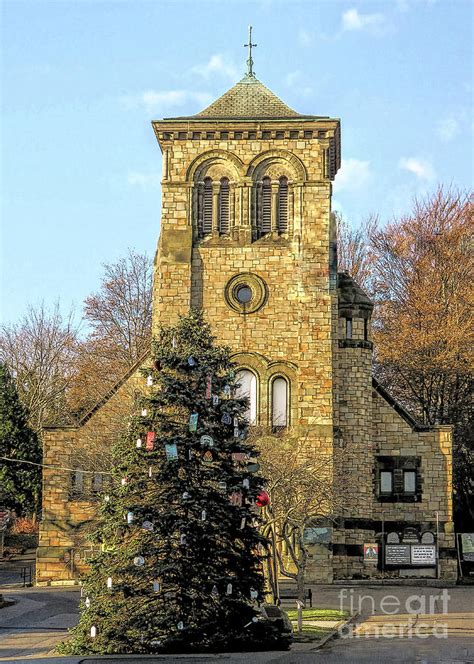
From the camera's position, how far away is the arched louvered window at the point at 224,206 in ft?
143

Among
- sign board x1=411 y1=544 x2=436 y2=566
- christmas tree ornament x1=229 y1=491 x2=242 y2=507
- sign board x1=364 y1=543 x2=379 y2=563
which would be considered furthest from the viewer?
sign board x1=411 y1=544 x2=436 y2=566

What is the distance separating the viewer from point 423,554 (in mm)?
42188

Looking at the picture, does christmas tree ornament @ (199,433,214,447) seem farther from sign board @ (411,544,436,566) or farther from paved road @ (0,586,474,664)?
sign board @ (411,544,436,566)

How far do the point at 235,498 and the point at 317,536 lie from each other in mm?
17934

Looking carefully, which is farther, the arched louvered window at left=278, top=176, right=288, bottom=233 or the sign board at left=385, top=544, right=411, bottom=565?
the arched louvered window at left=278, top=176, right=288, bottom=233

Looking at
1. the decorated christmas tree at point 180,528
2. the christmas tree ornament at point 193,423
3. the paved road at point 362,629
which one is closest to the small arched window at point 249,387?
the paved road at point 362,629

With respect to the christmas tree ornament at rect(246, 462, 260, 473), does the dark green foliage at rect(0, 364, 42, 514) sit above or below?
above

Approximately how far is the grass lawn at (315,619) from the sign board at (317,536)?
340 inches

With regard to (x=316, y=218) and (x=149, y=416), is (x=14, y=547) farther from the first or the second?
(x=149, y=416)

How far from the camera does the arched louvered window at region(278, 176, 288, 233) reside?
4347 centimetres

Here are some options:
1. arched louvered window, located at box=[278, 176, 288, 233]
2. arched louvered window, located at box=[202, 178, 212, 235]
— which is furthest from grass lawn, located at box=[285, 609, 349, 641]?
arched louvered window, located at box=[202, 178, 212, 235]

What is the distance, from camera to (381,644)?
79.5 feet

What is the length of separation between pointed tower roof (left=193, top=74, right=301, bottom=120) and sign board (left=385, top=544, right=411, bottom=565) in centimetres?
1671

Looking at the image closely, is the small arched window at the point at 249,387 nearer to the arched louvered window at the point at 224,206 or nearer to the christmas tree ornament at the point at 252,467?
the arched louvered window at the point at 224,206
